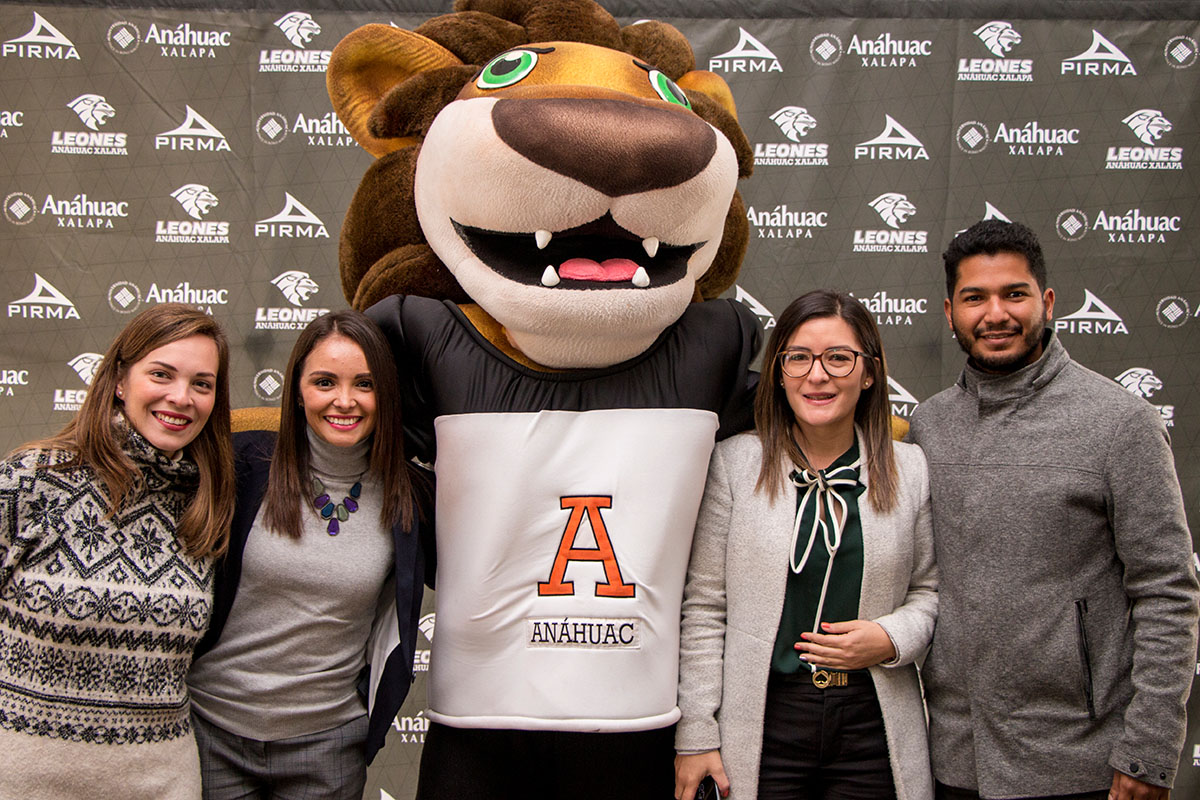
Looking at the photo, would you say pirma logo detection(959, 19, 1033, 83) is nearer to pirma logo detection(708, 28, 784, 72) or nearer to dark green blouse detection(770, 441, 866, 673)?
pirma logo detection(708, 28, 784, 72)

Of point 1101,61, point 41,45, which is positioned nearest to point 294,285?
point 41,45

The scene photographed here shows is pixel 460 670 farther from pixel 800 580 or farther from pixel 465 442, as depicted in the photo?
pixel 800 580

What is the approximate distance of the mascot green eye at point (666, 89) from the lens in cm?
191

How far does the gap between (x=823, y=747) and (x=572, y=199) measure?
1.14 meters

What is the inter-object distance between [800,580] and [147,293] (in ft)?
8.86

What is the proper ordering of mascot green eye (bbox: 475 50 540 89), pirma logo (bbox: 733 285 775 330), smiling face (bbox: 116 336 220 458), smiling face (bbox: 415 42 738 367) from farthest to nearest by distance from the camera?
Answer: pirma logo (bbox: 733 285 775 330) → mascot green eye (bbox: 475 50 540 89) → smiling face (bbox: 415 42 738 367) → smiling face (bbox: 116 336 220 458)

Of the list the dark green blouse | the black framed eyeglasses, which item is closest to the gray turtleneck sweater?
the dark green blouse

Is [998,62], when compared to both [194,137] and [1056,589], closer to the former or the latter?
[1056,589]

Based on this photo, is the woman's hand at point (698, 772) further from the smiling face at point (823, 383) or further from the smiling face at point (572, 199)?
the smiling face at point (572, 199)

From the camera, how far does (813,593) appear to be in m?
1.67

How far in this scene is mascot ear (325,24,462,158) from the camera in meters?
1.98

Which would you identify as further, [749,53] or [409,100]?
[749,53]

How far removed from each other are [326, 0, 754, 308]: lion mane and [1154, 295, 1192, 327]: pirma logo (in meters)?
2.04

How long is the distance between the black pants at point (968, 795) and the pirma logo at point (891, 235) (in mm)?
2000
